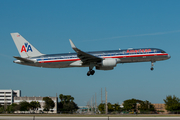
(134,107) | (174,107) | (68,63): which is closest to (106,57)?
(68,63)

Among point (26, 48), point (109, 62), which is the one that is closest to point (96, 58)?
point (109, 62)

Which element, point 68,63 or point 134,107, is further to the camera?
point 134,107

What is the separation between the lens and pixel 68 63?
53.1 metres

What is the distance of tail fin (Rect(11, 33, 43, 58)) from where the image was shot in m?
56.3

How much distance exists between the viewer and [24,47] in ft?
188

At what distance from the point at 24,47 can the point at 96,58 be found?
17.8 metres

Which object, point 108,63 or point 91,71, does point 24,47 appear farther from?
point 108,63

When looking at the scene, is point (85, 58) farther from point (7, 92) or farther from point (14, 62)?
point (7, 92)

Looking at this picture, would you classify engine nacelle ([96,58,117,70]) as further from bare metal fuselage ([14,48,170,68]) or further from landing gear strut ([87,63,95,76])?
landing gear strut ([87,63,95,76])

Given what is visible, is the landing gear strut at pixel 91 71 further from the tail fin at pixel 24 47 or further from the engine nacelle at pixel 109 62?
the tail fin at pixel 24 47

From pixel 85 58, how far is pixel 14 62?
15315 mm

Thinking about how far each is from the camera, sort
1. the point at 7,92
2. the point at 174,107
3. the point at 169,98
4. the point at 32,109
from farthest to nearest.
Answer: the point at 7,92, the point at 32,109, the point at 169,98, the point at 174,107

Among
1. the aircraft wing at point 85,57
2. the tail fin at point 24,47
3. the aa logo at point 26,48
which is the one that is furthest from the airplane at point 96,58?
the aa logo at point 26,48

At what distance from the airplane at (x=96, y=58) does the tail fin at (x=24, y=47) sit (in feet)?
4.70
